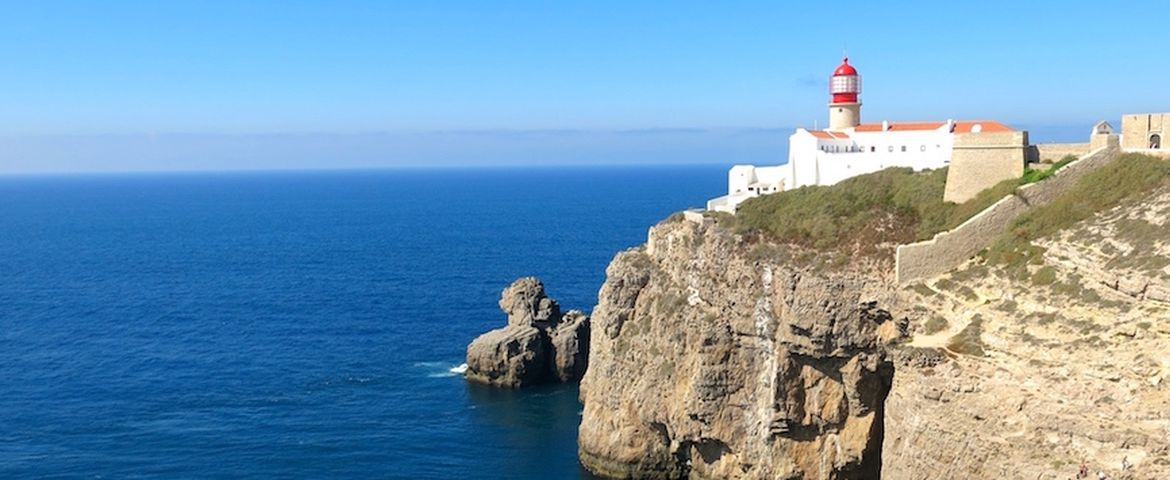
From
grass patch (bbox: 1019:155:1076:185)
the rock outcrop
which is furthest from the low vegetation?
the rock outcrop

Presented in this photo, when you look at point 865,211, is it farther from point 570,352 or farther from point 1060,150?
point 570,352

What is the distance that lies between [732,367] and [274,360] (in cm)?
3511

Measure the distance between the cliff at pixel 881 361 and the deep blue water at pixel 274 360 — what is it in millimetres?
6893

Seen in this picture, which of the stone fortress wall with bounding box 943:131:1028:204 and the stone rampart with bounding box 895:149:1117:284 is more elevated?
the stone fortress wall with bounding box 943:131:1028:204

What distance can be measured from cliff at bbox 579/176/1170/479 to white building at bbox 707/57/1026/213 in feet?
26.8

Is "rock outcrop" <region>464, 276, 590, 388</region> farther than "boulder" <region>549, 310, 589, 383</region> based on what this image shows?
No

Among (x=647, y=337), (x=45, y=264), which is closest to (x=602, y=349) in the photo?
(x=647, y=337)

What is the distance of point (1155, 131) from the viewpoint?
126ft

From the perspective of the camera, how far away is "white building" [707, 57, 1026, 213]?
49000 mm

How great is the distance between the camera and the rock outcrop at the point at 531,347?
57656 mm

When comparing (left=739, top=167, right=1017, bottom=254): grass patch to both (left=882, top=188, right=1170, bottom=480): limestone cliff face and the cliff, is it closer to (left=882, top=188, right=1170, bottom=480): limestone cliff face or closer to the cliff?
the cliff

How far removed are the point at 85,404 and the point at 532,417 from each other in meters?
25.0

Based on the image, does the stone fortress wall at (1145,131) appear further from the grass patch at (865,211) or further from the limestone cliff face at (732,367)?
the limestone cliff face at (732,367)

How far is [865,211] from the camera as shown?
133ft
